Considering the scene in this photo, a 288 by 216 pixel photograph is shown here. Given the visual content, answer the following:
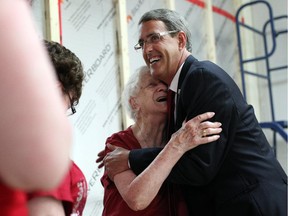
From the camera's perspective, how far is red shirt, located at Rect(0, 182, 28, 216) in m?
0.46

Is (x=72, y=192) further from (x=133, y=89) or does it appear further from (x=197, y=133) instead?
(x=133, y=89)

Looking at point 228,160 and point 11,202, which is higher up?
point 11,202

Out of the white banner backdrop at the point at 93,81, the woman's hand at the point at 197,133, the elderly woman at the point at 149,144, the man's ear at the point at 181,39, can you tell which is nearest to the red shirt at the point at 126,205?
the elderly woman at the point at 149,144

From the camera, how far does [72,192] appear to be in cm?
98

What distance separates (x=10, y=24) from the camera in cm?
40

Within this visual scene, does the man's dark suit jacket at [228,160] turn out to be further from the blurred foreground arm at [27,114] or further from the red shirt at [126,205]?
the blurred foreground arm at [27,114]

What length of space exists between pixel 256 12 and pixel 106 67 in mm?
2730

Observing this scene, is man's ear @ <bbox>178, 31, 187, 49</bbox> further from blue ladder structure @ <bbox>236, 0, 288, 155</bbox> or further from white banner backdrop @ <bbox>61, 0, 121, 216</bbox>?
blue ladder structure @ <bbox>236, 0, 288, 155</bbox>

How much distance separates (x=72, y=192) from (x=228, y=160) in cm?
59

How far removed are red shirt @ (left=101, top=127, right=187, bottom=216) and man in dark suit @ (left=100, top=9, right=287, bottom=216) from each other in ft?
0.22

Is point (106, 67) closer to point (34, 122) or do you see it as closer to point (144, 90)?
point (144, 90)

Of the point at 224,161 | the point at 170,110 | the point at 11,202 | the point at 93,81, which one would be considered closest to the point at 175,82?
the point at 170,110

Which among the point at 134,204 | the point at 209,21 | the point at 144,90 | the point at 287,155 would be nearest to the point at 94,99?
the point at 144,90

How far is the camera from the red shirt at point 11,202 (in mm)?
457
